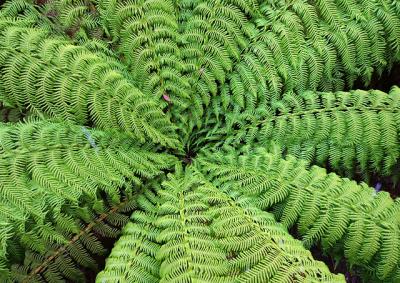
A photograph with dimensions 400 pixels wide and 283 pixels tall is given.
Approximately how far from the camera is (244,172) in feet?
10.7

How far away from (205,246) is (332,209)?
92 centimetres

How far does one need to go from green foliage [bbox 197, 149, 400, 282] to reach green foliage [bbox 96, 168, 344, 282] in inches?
8.7

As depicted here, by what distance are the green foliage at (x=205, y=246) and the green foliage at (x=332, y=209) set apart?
0.22 m

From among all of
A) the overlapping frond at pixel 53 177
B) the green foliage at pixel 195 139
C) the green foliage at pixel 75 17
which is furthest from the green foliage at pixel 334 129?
the green foliage at pixel 75 17

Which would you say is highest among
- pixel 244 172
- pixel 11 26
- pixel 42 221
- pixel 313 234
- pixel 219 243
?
pixel 11 26

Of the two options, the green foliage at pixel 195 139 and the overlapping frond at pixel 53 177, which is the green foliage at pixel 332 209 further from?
the overlapping frond at pixel 53 177

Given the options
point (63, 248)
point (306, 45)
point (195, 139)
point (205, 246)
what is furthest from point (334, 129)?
point (63, 248)

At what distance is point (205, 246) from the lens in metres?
2.76

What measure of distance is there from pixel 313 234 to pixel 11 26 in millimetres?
2633

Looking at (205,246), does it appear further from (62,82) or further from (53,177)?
(62,82)

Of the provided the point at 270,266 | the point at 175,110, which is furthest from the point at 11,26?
the point at 270,266

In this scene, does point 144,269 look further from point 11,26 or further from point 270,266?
point 11,26

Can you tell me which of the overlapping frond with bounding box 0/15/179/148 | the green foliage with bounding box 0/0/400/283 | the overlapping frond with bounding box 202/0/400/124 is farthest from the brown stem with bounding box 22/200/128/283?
the overlapping frond with bounding box 202/0/400/124

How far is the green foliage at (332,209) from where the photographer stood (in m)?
2.85
